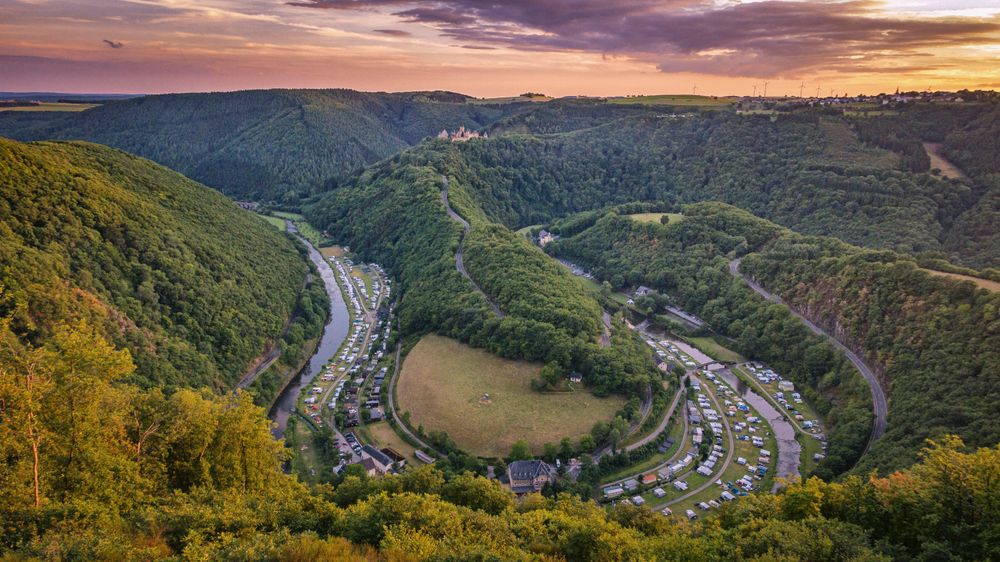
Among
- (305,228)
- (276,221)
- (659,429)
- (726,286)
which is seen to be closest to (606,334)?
(659,429)

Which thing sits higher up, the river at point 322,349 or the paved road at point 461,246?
the paved road at point 461,246

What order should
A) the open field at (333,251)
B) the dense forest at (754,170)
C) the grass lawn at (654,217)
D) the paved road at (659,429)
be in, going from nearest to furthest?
1. the paved road at (659,429)
2. the dense forest at (754,170)
3. the grass lawn at (654,217)
4. the open field at (333,251)

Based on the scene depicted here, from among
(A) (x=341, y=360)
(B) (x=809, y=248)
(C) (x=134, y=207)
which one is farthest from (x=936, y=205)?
(C) (x=134, y=207)

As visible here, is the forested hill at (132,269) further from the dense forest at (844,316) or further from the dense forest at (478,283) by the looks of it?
the dense forest at (844,316)

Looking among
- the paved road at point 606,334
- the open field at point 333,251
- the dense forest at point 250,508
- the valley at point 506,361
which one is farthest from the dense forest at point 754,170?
the dense forest at point 250,508

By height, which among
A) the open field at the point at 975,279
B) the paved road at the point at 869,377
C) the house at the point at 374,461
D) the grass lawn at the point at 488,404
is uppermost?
the open field at the point at 975,279

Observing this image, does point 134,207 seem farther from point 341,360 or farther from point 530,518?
point 530,518
